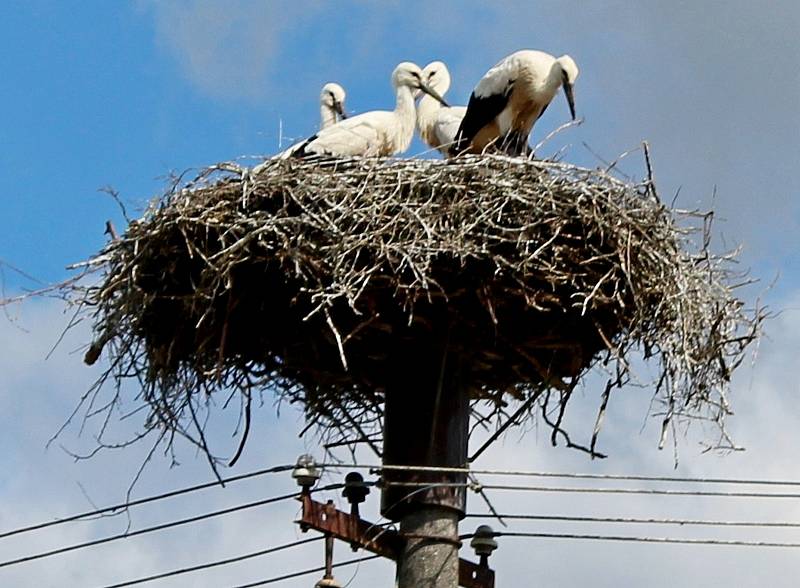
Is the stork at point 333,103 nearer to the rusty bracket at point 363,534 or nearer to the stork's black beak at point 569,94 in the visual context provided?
the stork's black beak at point 569,94

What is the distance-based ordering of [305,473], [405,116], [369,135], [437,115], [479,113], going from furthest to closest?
[437,115] < [405,116] < [479,113] < [369,135] < [305,473]

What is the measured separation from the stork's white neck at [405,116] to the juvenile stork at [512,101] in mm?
234

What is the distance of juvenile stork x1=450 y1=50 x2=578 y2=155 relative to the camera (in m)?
9.54

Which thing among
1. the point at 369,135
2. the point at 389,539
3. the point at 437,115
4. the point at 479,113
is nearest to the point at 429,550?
the point at 389,539

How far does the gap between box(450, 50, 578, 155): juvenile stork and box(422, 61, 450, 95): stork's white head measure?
2.60ft

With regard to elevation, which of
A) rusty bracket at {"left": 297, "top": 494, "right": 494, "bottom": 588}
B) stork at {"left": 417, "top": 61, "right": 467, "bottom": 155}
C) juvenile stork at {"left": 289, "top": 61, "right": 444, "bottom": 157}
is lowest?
rusty bracket at {"left": 297, "top": 494, "right": 494, "bottom": 588}

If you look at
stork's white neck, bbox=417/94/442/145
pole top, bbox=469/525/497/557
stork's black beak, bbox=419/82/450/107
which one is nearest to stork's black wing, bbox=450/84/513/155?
stork's white neck, bbox=417/94/442/145

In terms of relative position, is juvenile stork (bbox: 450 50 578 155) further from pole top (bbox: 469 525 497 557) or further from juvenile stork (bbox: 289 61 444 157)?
pole top (bbox: 469 525 497 557)

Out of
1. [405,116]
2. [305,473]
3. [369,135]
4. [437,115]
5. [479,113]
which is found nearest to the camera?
[305,473]

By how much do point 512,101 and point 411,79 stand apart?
833mm

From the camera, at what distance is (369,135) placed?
931 cm

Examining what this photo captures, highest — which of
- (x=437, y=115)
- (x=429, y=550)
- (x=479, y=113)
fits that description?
(x=437, y=115)

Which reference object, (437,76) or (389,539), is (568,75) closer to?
(437,76)

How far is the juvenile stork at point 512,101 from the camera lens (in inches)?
376
